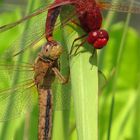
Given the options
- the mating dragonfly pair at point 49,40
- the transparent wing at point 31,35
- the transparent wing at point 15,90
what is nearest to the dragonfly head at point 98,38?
the mating dragonfly pair at point 49,40

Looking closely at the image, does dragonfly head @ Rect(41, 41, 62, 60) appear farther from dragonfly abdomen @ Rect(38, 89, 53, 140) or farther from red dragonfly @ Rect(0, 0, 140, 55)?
dragonfly abdomen @ Rect(38, 89, 53, 140)

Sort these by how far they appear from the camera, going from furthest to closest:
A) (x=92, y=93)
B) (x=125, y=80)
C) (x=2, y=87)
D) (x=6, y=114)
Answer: (x=125, y=80) → (x=2, y=87) → (x=6, y=114) → (x=92, y=93)

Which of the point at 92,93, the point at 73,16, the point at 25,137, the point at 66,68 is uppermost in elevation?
the point at 73,16

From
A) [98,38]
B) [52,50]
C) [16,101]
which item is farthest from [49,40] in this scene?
[16,101]

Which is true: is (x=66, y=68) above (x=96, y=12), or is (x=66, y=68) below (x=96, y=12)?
below

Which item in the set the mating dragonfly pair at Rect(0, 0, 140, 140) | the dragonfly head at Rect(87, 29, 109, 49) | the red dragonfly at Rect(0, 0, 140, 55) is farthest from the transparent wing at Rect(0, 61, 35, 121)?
the dragonfly head at Rect(87, 29, 109, 49)

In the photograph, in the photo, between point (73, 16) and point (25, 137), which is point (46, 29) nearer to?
point (73, 16)

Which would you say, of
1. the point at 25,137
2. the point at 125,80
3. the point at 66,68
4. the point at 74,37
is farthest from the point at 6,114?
the point at 125,80
